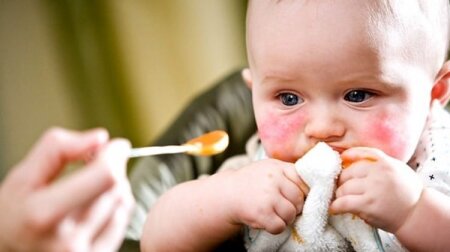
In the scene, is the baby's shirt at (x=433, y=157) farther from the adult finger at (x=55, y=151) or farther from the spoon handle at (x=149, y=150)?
the adult finger at (x=55, y=151)

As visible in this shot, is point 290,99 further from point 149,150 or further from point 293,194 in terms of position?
point 149,150

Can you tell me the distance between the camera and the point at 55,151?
64 centimetres

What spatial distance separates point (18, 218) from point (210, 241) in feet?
1.40

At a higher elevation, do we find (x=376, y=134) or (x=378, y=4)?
(x=378, y=4)

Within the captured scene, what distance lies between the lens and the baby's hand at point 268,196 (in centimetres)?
88

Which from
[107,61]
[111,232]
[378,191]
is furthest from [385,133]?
[107,61]

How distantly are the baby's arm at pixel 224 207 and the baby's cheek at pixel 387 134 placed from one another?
12cm

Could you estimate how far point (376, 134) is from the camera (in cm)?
91

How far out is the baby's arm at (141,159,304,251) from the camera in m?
0.88

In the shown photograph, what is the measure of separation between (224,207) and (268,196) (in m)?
0.08

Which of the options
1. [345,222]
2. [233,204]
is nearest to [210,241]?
[233,204]

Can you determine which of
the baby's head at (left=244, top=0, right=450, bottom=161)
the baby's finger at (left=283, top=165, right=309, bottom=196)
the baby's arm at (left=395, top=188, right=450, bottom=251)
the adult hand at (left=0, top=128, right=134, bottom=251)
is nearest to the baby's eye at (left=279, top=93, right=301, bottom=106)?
the baby's head at (left=244, top=0, right=450, bottom=161)

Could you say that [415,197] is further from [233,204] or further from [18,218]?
[18,218]

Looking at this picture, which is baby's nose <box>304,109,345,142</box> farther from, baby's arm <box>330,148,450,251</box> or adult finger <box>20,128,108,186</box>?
adult finger <box>20,128,108,186</box>
